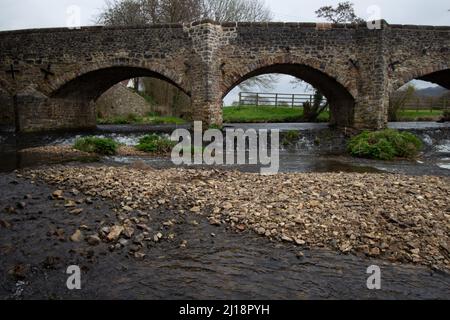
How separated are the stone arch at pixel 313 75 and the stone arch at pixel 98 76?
2431 mm

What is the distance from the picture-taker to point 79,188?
22.6 feet

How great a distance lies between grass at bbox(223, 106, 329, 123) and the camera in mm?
28031

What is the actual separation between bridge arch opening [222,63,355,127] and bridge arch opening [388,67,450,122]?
2.35 m

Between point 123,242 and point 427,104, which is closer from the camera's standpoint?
point 123,242

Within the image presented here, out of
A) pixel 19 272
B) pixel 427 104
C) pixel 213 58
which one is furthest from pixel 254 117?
pixel 19 272

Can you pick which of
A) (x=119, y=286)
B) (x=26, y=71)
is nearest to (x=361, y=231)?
(x=119, y=286)

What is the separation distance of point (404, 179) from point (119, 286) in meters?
7.20

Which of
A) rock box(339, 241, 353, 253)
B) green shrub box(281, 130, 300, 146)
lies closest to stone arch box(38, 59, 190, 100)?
green shrub box(281, 130, 300, 146)

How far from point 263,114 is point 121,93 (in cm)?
1148

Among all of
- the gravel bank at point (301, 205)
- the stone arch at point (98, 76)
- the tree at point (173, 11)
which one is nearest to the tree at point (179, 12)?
the tree at point (173, 11)

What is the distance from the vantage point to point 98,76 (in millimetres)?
18828

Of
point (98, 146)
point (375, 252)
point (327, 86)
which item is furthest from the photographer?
point (327, 86)

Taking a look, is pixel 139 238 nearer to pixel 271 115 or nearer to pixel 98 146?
pixel 98 146
